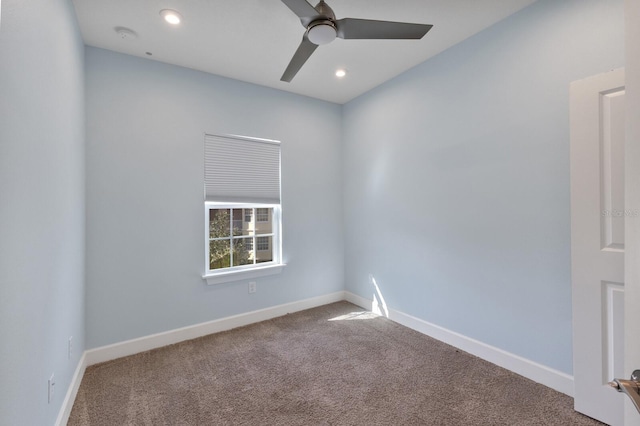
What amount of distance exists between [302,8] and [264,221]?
2361mm

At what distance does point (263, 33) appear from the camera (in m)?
2.40

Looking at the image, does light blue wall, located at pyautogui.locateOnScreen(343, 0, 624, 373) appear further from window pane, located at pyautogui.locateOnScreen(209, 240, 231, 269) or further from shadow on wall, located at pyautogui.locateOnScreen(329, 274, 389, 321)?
window pane, located at pyautogui.locateOnScreen(209, 240, 231, 269)

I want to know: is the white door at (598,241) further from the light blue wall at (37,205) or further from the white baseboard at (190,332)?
the light blue wall at (37,205)

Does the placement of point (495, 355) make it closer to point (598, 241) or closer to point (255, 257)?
point (598, 241)

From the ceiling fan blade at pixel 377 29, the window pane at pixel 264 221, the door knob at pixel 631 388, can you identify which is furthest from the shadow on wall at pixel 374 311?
the door knob at pixel 631 388

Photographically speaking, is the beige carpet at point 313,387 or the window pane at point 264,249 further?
the window pane at point 264,249

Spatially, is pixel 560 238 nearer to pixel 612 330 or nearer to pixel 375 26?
pixel 612 330

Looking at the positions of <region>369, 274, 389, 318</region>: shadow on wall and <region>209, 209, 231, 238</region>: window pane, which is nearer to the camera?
<region>209, 209, 231, 238</region>: window pane

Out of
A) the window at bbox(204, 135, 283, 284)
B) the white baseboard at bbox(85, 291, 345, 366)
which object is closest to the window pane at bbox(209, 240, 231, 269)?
the window at bbox(204, 135, 283, 284)

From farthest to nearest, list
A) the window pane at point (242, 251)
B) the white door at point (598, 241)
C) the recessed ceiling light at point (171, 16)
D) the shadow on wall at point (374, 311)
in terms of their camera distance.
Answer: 1. the shadow on wall at point (374, 311)
2. the window pane at point (242, 251)
3. the recessed ceiling light at point (171, 16)
4. the white door at point (598, 241)

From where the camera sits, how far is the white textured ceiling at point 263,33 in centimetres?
209

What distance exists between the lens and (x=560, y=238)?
2018 millimetres

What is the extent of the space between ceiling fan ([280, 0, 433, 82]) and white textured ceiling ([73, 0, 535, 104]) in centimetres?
37

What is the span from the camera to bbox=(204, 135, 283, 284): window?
311cm
